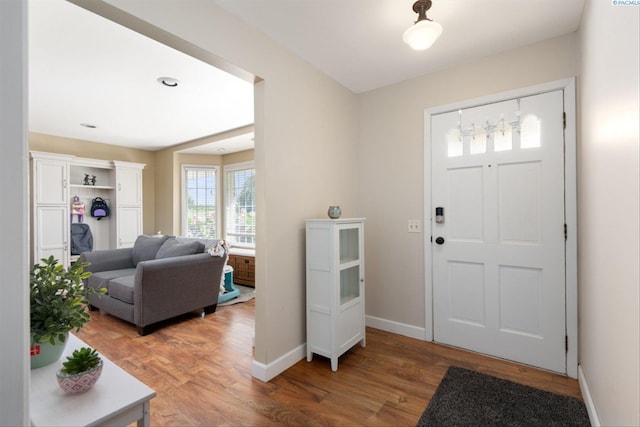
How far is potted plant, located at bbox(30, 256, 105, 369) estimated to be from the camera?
1081mm

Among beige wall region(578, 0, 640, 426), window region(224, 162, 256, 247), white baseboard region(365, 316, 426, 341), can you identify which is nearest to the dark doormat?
beige wall region(578, 0, 640, 426)

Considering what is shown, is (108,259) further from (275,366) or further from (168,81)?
(275,366)

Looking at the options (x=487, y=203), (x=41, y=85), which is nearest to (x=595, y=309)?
(x=487, y=203)

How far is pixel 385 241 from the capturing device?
121 inches

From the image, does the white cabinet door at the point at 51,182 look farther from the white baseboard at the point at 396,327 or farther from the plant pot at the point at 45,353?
the white baseboard at the point at 396,327

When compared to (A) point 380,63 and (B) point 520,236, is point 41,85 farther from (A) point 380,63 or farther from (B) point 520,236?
(B) point 520,236

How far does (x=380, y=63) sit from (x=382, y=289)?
2.19 metres

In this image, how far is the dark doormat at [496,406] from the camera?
1.71 metres

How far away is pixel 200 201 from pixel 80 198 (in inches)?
79.1

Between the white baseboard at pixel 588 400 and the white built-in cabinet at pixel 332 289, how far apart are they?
1522 millimetres

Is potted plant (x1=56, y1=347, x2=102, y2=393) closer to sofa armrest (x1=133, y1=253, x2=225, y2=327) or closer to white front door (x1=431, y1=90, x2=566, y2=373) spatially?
sofa armrest (x1=133, y1=253, x2=225, y2=327)

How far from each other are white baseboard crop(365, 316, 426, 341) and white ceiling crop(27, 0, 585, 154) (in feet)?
8.04

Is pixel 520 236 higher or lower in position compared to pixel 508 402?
higher

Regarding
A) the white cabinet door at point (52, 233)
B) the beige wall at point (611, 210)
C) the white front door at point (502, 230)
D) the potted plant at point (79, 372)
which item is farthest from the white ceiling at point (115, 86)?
the beige wall at point (611, 210)
